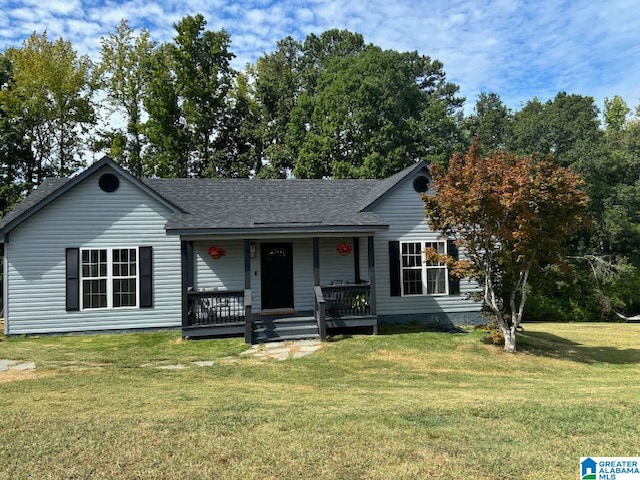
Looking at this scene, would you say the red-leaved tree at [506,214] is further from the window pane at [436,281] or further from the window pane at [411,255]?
the window pane at [436,281]

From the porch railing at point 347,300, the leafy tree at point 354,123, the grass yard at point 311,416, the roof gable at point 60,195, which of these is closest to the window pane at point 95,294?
the roof gable at point 60,195

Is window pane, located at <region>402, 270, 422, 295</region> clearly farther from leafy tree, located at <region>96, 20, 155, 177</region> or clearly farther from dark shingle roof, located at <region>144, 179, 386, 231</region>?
leafy tree, located at <region>96, 20, 155, 177</region>

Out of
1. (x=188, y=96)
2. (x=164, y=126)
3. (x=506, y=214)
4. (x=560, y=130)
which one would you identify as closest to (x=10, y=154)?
(x=164, y=126)

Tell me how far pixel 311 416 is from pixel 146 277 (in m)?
9.15

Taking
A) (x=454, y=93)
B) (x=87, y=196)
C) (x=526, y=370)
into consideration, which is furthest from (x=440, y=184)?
(x=454, y=93)

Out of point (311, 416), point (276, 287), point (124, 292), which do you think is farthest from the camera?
point (276, 287)

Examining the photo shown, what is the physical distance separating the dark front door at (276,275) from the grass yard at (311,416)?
4160 mm

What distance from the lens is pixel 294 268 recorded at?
543 inches

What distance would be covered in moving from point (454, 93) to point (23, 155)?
35464 millimetres

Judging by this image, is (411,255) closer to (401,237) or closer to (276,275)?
(401,237)

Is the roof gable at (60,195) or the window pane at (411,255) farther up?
the roof gable at (60,195)

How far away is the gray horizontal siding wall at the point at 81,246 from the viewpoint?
40.4 ft

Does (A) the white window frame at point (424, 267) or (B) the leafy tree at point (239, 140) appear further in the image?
(B) the leafy tree at point (239, 140)

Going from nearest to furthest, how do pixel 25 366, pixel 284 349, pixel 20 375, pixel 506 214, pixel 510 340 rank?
1. pixel 20 375
2. pixel 25 366
3. pixel 506 214
4. pixel 284 349
5. pixel 510 340
